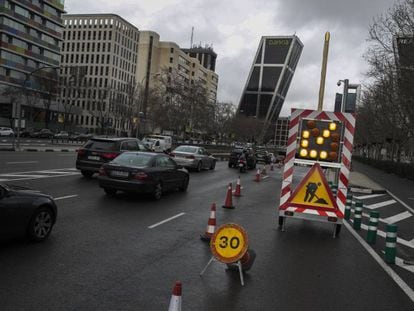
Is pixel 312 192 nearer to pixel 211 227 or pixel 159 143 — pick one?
pixel 211 227

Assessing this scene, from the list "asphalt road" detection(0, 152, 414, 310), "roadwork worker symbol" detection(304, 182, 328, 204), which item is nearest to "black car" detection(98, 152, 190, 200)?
"asphalt road" detection(0, 152, 414, 310)

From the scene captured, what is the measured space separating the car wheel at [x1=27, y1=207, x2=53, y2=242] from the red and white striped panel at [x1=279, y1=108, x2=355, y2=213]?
16.9 feet

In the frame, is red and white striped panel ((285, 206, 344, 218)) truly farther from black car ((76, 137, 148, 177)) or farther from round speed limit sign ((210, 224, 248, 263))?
black car ((76, 137, 148, 177))

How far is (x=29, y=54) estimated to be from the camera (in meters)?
88.1

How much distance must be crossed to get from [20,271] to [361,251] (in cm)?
615

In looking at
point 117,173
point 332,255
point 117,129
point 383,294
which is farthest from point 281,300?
point 117,129

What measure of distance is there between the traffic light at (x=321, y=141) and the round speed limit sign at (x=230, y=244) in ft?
15.6

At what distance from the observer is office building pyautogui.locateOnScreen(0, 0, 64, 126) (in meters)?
77.4

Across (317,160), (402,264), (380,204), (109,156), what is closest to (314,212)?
(317,160)

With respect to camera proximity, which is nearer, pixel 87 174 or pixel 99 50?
pixel 87 174

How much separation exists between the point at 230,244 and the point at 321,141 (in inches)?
198

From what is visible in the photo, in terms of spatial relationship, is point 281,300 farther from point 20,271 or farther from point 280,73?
point 280,73

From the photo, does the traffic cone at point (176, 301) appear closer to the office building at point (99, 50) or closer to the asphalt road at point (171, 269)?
the asphalt road at point (171, 269)

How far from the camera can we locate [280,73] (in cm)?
17888
